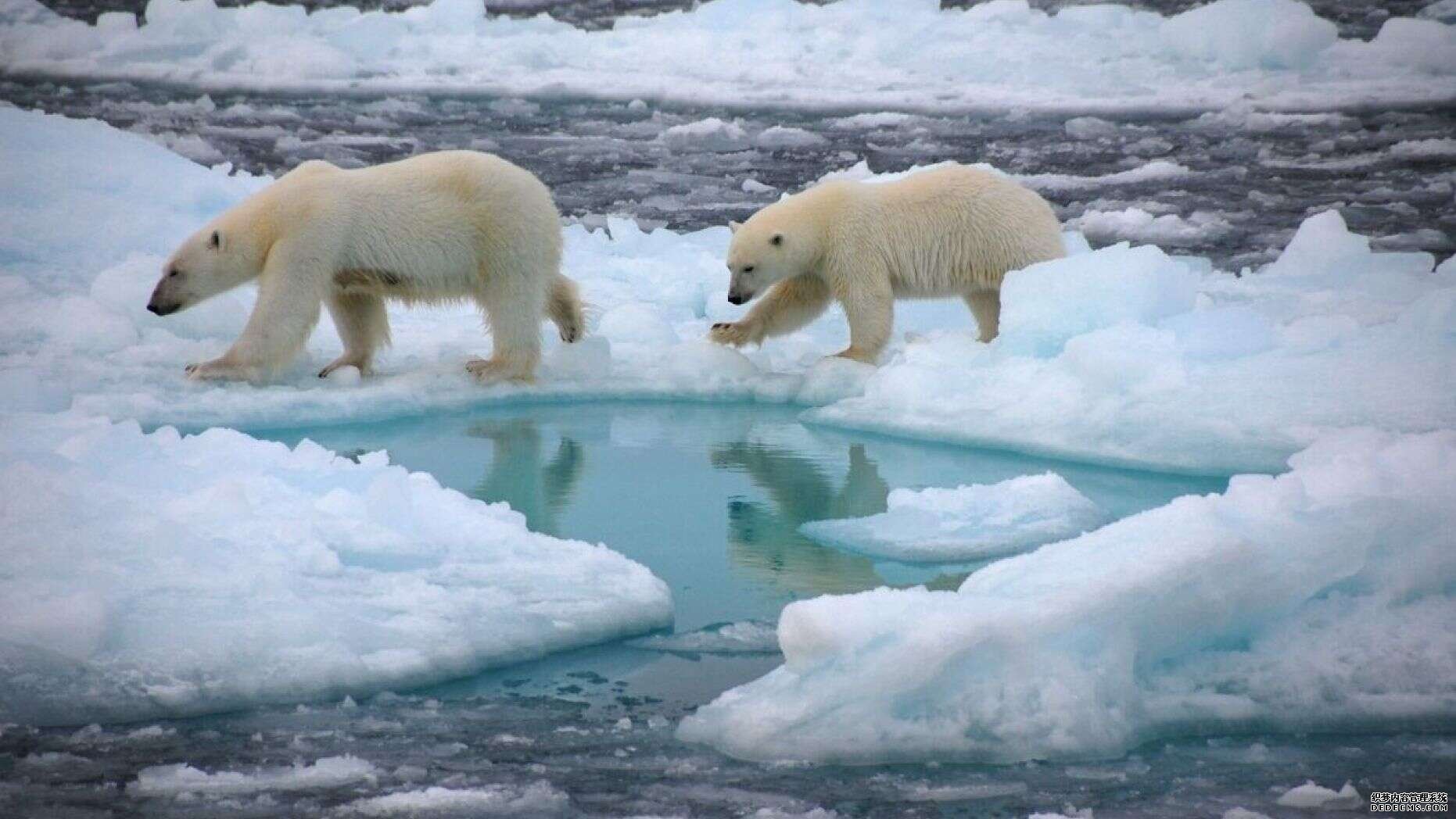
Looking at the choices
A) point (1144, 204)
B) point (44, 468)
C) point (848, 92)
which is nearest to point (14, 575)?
point (44, 468)

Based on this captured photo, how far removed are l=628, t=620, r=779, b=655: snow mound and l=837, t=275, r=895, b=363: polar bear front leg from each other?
9.44 ft

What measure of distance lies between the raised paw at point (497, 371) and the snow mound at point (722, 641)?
2.63 metres

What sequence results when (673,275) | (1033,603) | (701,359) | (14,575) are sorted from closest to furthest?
(1033,603)
(14,575)
(701,359)
(673,275)

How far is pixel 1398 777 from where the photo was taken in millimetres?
2639

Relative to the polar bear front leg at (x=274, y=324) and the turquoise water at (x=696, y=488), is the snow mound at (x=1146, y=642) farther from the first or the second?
the polar bear front leg at (x=274, y=324)

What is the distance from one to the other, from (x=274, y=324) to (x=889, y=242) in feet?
7.39

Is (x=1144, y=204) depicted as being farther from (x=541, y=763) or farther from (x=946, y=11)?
(x=541, y=763)

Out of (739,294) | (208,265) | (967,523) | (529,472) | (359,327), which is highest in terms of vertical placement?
(208,265)

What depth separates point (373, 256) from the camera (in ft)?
18.5

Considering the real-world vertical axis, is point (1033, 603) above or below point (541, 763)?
above

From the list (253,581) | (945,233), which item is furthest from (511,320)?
(253,581)

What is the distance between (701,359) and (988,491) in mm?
2130

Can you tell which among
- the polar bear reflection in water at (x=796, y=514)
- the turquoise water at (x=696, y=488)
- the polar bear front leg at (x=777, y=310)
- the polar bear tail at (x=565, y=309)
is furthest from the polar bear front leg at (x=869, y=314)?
the polar bear tail at (x=565, y=309)

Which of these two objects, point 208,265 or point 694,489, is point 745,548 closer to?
point 694,489
